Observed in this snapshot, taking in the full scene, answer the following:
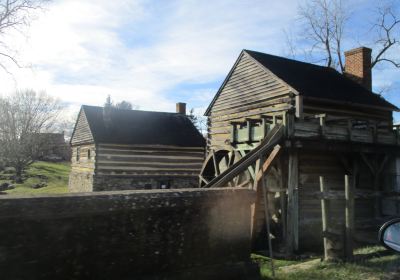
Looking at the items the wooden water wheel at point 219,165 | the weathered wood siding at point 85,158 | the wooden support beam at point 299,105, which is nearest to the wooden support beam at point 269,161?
the wooden support beam at point 299,105

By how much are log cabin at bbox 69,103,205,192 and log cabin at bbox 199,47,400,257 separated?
664 cm

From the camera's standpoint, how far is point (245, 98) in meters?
16.4

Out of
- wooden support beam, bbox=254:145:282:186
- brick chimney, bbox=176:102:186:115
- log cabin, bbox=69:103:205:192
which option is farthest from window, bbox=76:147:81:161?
wooden support beam, bbox=254:145:282:186

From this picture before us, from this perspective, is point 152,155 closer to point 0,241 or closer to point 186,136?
point 186,136

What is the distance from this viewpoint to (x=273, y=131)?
1054 cm

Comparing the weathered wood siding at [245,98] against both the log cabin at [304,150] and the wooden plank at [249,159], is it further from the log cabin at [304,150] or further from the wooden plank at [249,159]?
the wooden plank at [249,159]

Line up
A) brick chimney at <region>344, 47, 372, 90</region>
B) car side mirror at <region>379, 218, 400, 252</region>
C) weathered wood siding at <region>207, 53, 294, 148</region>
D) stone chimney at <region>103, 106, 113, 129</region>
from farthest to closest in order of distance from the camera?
stone chimney at <region>103, 106, 113, 129</region> < brick chimney at <region>344, 47, 372, 90</region> < weathered wood siding at <region>207, 53, 294, 148</region> < car side mirror at <region>379, 218, 400, 252</region>

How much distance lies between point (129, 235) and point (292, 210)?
6.94 metres

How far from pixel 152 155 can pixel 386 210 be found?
1516 cm

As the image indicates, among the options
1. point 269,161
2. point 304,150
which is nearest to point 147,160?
point 304,150

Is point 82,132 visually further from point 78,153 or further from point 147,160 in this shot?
point 147,160

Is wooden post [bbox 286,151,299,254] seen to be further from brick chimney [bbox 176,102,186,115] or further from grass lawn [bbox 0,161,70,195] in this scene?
grass lawn [bbox 0,161,70,195]

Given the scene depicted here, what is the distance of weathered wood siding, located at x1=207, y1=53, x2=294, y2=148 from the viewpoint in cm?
1418

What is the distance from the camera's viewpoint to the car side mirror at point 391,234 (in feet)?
12.9
